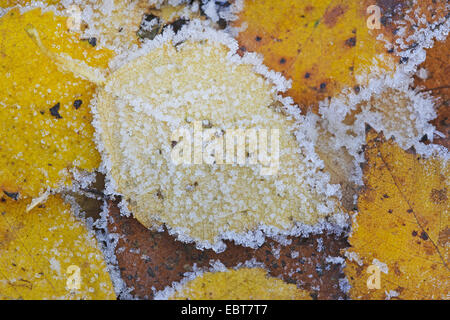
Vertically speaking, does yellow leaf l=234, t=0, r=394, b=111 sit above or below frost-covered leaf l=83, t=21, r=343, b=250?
above

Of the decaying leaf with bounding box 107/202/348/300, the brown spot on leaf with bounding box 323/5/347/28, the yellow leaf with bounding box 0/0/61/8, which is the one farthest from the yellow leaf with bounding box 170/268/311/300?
the yellow leaf with bounding box 0/0/61/8

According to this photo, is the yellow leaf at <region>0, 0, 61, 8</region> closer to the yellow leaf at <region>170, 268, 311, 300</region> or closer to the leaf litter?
the leaf litter

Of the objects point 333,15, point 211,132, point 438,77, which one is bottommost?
point 211,132

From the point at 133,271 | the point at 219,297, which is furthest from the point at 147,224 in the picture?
the point at 219,297

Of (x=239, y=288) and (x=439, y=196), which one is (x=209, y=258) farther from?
(x=439, y=196)

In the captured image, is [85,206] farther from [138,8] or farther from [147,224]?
[138,8]

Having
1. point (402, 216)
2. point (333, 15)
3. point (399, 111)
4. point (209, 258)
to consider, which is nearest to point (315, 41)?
point (333, 15)

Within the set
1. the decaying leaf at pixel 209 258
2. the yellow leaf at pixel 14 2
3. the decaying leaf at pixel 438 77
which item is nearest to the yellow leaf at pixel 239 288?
the decaying leaf at pixel 209 258
